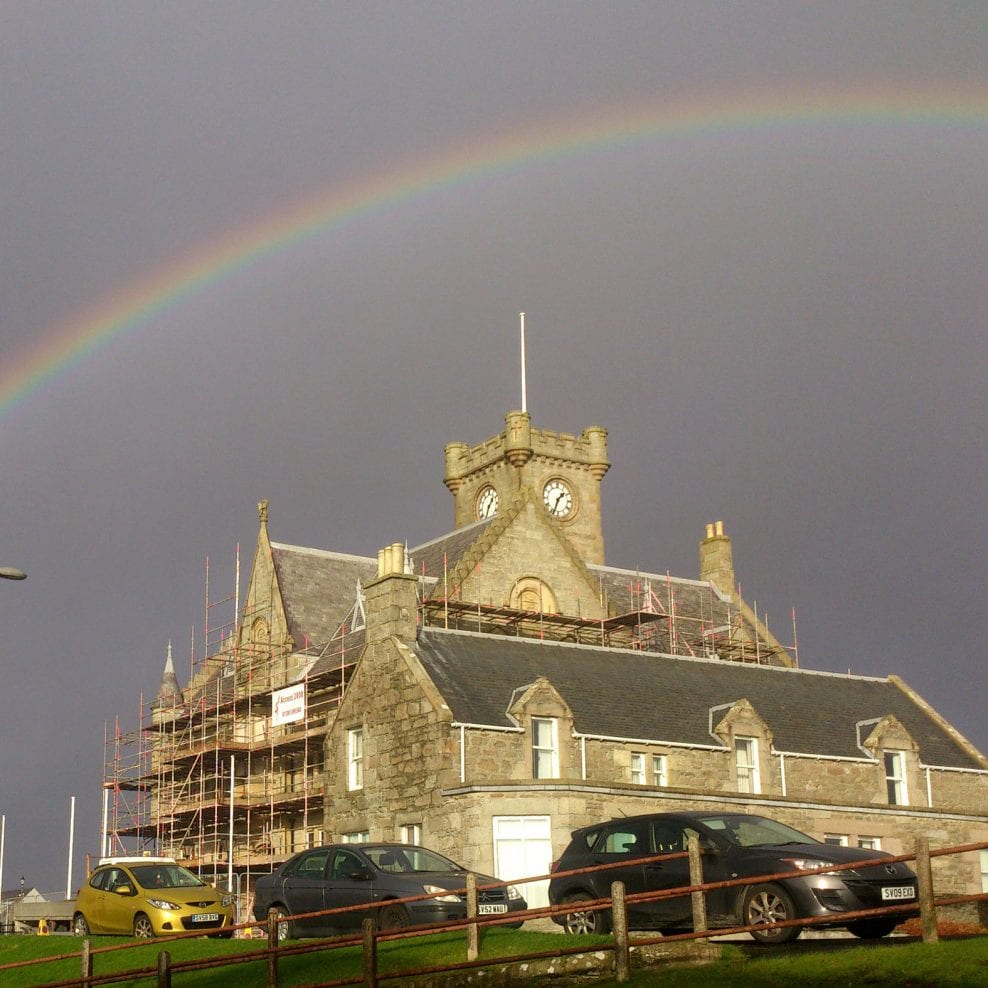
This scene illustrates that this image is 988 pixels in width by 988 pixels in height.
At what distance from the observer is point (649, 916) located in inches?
824

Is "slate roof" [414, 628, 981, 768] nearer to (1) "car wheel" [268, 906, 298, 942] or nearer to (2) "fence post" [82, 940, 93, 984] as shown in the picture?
(1) "car wheel" [268, 906, 298, 942]

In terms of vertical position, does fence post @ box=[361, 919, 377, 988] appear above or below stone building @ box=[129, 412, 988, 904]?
below

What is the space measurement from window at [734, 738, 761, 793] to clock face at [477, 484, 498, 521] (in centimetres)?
3701

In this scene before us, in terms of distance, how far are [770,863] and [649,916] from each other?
2371 millimetres

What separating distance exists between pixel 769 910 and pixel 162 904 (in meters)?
13.5

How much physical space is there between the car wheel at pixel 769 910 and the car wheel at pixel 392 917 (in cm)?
638

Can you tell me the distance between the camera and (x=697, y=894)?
56.1 feet

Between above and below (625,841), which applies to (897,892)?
below

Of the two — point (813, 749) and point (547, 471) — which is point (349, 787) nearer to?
point (813, 749)

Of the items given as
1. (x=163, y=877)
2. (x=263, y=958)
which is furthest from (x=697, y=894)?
(x=163, y=877)

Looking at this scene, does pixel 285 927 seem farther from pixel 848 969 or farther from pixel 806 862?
pixel 848 969

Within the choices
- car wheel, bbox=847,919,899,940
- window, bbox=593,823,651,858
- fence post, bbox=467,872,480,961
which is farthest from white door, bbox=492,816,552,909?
car wheel, bbox=847,919,899,940

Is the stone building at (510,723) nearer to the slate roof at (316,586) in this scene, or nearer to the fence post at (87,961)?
the slate roof at (316,586)

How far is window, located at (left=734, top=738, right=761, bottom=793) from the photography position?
43.0 meters
